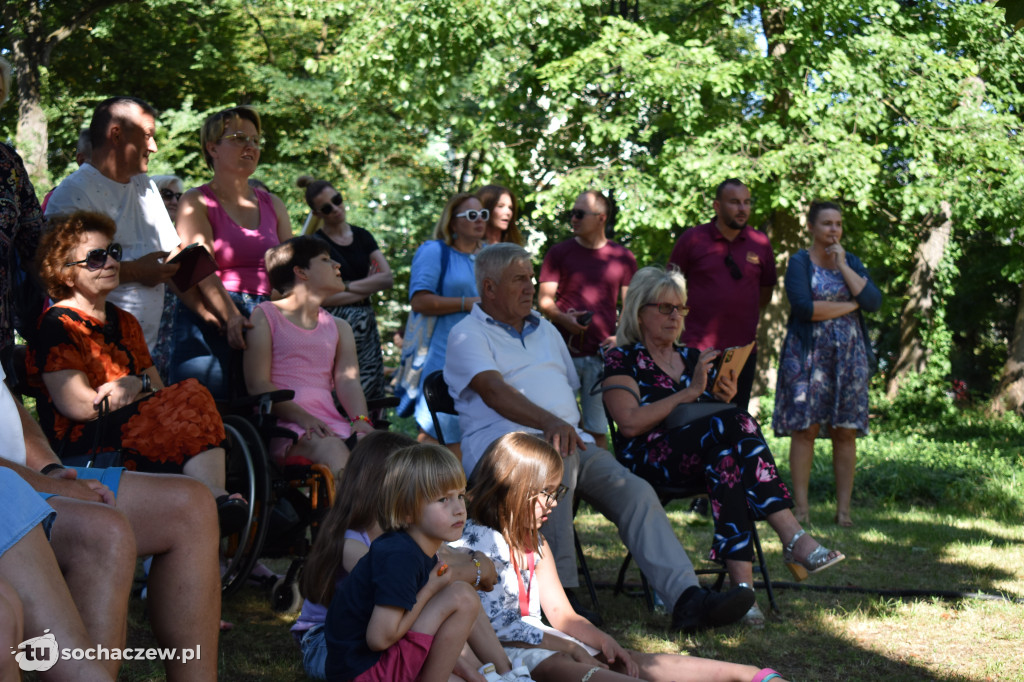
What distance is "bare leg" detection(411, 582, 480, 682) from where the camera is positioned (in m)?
2.50

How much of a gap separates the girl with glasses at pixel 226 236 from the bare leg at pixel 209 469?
32.6 inches

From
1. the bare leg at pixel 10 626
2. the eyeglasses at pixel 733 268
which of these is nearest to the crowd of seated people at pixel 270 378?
the bare leg at pixel 10 626

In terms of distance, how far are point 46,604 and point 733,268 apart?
4739 mm

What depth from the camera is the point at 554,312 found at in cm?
569

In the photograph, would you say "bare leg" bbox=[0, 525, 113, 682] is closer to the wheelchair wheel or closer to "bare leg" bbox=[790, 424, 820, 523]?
the wheelchair wheel

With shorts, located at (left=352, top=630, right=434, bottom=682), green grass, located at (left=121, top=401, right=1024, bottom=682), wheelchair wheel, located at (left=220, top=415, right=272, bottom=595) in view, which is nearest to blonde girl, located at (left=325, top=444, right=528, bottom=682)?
shorts, located at (left=352, top=630, right=434, bottom=682)

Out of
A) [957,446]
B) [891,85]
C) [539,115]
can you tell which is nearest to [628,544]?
[957,446]

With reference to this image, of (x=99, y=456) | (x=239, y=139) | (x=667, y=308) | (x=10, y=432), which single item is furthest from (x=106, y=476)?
(x=667, y=308)

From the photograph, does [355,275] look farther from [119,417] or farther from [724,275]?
[119,417]

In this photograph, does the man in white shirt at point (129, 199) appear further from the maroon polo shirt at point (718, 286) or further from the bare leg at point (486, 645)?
the maroon polo shirt at point (718, 286)

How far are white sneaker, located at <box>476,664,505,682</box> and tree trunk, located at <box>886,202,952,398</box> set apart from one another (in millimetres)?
13407

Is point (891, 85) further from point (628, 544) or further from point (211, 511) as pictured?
point (211, 511)

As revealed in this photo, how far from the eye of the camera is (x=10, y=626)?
1.66m

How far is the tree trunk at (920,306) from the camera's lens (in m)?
14.9
